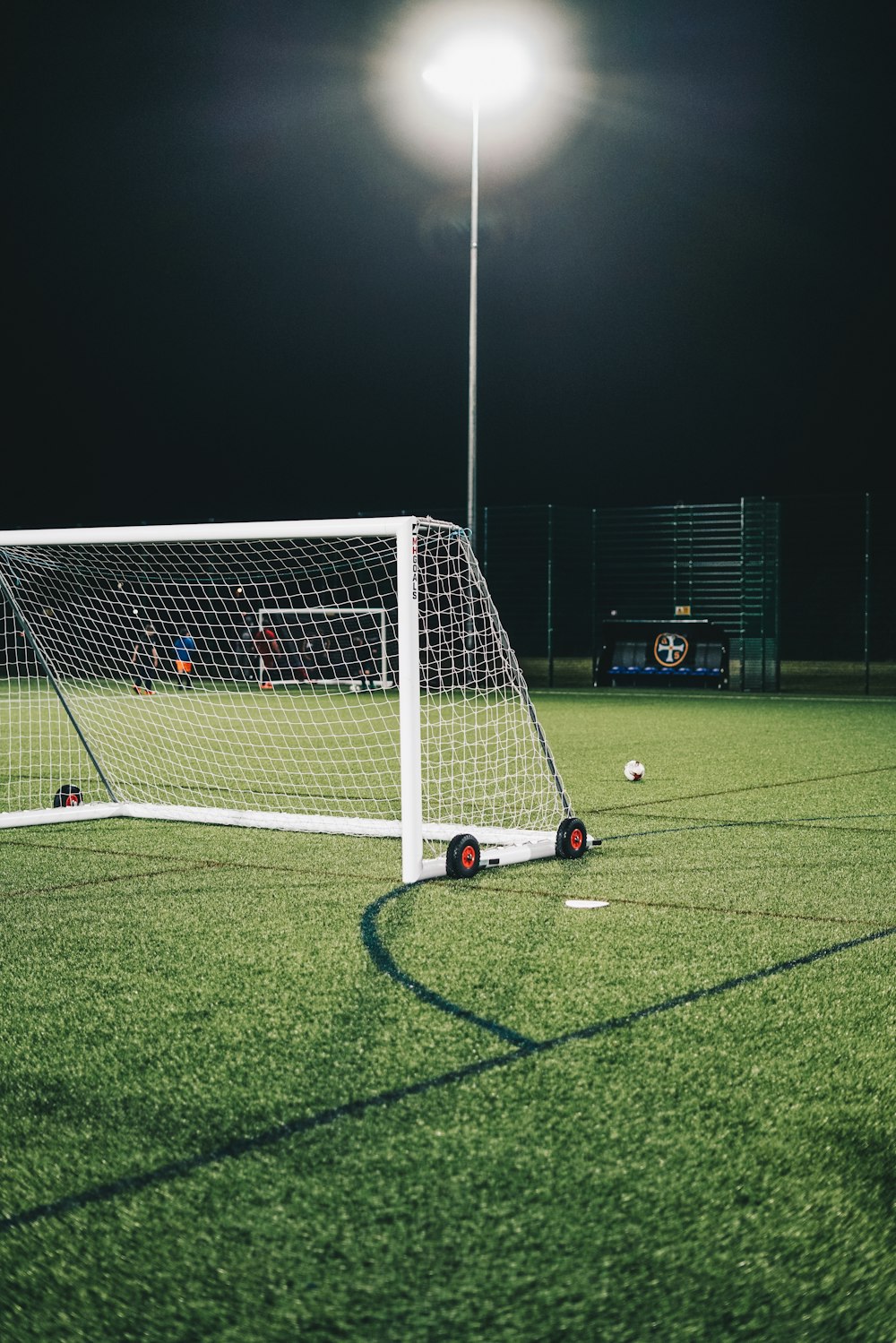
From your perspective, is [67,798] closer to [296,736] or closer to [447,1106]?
[296,736]

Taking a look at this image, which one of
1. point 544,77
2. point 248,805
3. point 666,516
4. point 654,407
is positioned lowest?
point 248,805

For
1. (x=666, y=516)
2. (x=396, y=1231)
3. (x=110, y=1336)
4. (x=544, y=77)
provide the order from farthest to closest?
(x=666, y=516) < (x=544, y=77) < (x=396, y=1231) < (x=110, y=1336)

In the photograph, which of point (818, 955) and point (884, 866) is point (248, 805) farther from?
point (818, 955)

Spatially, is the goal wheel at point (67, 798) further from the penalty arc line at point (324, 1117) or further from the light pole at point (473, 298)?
the light pole at point (473, 298)

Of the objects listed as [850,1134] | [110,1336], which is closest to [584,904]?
[850,1134]

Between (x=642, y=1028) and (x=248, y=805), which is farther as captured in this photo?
(x=248, y=805)

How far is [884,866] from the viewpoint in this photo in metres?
6.00

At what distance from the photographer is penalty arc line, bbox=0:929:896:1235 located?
2.44m

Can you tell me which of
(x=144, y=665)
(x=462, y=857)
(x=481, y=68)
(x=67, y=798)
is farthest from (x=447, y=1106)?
(x=481, y=68)

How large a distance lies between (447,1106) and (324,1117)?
27cm

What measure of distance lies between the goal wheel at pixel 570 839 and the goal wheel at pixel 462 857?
58 cm

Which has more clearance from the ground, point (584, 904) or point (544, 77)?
point (544, 77)

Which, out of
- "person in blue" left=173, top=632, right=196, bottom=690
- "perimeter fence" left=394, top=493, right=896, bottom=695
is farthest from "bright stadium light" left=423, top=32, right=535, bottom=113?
"perimeter fence" left=394, top=493, right=896, bottom=695

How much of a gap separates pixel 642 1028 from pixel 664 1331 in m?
1.47
